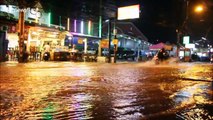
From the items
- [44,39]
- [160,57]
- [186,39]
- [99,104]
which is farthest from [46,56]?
[186,39]

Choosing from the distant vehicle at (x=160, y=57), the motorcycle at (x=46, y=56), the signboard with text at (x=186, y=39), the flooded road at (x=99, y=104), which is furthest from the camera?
the signboard with text at (x=186, y=39)

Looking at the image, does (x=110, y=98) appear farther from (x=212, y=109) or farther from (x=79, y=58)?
(x=79, y=58)

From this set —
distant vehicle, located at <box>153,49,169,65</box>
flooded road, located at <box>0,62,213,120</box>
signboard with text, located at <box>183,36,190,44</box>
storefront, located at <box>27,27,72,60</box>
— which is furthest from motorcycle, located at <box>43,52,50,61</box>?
signboard with text, located at <box>183,36,190,44</box>

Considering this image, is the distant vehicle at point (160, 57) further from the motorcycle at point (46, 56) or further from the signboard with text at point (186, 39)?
the signboard with text at point (186, 39)

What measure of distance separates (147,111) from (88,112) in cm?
141

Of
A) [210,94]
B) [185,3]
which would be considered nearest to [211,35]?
[185,3]

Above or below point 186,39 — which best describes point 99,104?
below

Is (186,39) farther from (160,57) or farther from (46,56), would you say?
(46,56)

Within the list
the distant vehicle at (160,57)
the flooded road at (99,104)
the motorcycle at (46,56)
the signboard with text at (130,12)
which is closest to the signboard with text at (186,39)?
the signboard with text at (130,12)

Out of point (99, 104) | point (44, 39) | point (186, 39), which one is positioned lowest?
point (99, 104)

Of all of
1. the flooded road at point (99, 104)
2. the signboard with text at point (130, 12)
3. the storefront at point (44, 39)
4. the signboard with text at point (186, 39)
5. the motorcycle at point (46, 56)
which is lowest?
the flooded road at point (99, 104)

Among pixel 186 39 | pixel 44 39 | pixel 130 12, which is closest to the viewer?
pixel 44 39

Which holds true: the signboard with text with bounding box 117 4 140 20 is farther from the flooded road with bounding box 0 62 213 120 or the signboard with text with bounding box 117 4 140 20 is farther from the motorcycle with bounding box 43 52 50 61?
the flooded road with bounding box 0 62 213 120

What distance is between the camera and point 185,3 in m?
52.3
